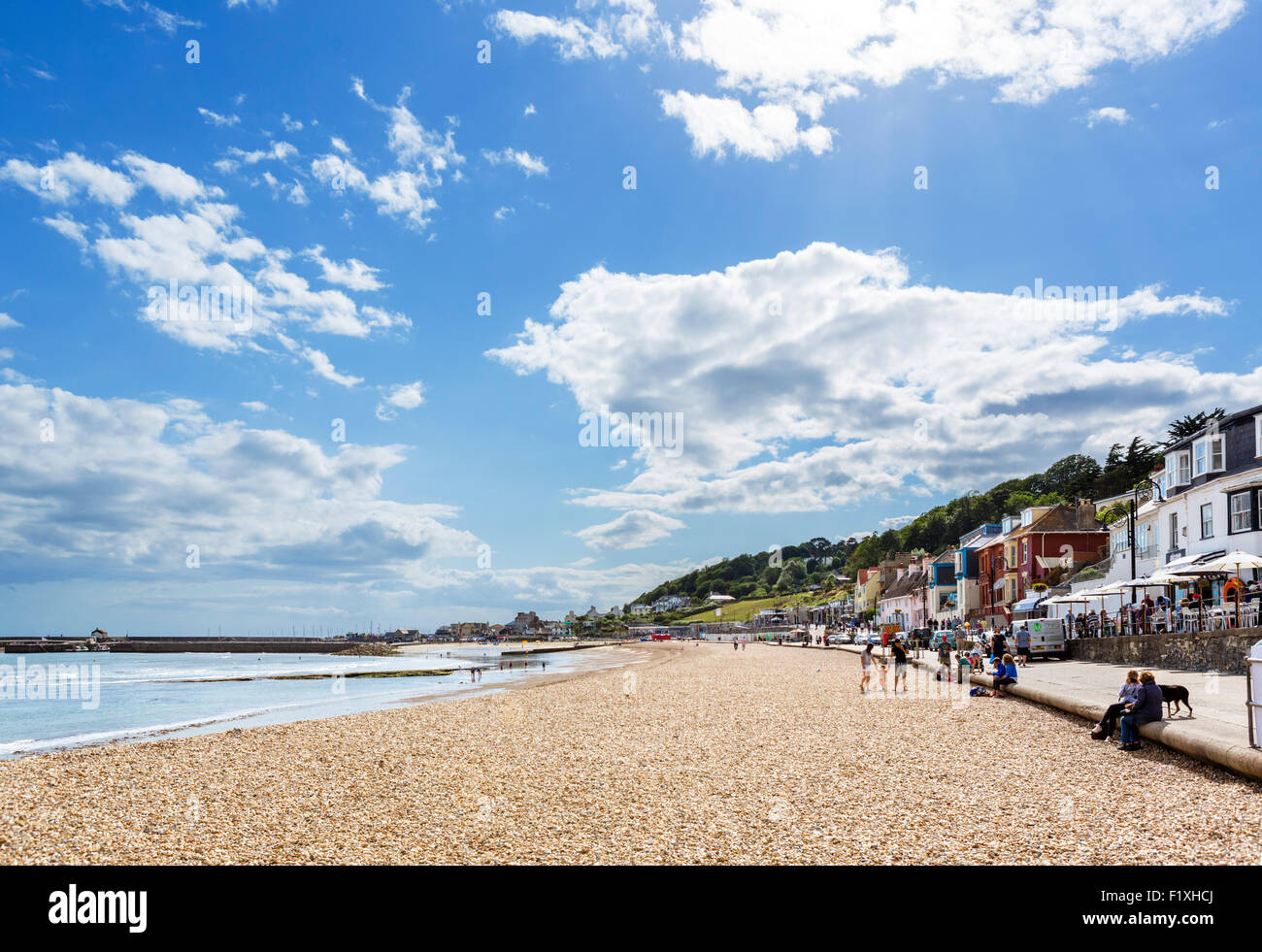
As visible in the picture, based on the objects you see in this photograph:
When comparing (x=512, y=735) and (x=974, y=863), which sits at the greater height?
(x=974, y=863)

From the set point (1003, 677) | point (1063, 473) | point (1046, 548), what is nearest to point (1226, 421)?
point (1003, 677)

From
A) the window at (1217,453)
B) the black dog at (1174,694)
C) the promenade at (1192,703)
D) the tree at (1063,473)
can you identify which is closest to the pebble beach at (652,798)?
the promenade at (1192,703)

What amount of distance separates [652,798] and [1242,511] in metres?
31.7

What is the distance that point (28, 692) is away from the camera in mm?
44344

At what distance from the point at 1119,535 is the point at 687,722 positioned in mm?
40019

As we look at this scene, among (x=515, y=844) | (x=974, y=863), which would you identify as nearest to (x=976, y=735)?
(x=974, y=863)

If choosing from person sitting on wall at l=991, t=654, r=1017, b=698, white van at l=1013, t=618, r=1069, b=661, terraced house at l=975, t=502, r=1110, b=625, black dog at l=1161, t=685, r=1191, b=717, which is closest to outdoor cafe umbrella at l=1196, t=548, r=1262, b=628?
person sitting on wall at l=991, t=654, r=1017, b=698

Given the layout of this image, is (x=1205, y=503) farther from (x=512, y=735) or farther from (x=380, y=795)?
(x=380, y=795)

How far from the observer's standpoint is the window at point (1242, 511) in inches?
1222

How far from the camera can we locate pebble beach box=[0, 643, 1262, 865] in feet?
24.5

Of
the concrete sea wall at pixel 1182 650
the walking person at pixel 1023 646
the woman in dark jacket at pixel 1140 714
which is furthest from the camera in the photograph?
the walking person at pixel 1023 646

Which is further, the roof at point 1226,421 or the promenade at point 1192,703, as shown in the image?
the roof at point 1226,421

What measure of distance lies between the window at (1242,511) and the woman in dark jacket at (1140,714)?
24421 mm

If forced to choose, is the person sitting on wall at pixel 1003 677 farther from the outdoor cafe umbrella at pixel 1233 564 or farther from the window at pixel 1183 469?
the window at pixel 1183 469
